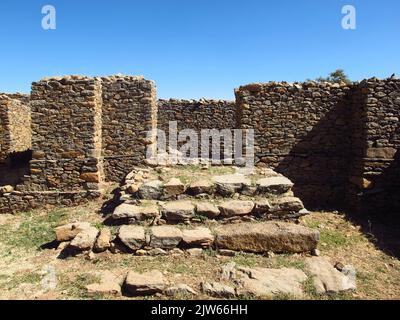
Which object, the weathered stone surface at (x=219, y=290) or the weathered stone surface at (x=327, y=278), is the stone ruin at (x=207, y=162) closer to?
the weathered stone surface at (x=327, y=278)

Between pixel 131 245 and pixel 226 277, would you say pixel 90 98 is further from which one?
pixel 226 277

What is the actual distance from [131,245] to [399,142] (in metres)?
8.34

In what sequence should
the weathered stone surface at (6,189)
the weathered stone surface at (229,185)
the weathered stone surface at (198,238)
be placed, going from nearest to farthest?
the weathered stone surface at (198,238), the weathered stone surface at (229,185), the weathered stone surface at (6,189)

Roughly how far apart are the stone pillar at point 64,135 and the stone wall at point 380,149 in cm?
824

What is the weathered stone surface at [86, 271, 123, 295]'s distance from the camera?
4699 millimetres

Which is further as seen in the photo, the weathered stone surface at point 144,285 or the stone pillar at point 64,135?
the stone pillar at point 64,135

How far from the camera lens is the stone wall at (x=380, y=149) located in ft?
31.1

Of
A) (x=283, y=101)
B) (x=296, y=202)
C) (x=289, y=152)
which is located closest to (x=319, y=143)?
(x=289, y=152)

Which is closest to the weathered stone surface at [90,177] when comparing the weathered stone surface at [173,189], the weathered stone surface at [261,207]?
the weathered stone surface at [173,189]

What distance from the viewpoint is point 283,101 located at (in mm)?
10312

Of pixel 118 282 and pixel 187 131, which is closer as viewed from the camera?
pixel 118 282

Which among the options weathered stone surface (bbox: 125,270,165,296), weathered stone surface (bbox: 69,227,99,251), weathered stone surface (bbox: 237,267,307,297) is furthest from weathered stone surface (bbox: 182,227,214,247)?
weathered stone surface (bbox: 69,227,99,251)

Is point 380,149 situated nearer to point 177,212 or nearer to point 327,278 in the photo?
point 327,278

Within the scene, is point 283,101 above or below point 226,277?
above
